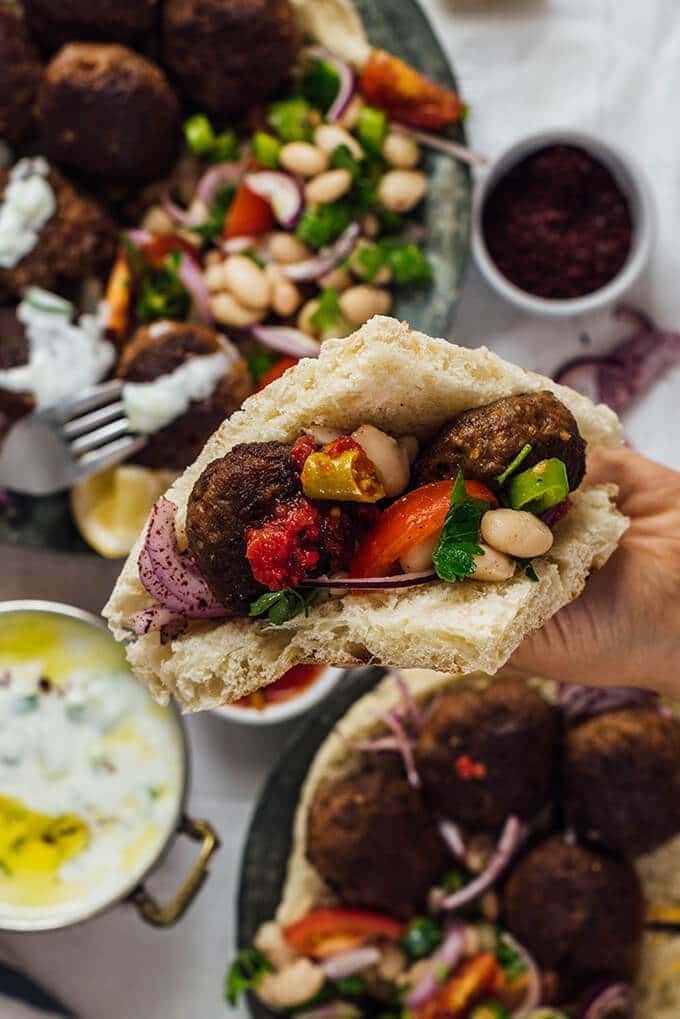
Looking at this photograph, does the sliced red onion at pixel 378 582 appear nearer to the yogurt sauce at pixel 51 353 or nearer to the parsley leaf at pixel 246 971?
the yogurt sauce at pixel 51 353

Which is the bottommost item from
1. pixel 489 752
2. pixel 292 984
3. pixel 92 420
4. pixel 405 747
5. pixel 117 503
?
pixel 292 984

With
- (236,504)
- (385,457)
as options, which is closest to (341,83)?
(385,457)

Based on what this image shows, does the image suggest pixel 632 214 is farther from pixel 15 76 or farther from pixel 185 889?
pixel 185 889

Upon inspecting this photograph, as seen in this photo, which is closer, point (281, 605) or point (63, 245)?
point (281, 605)

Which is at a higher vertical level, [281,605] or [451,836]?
[281,605]

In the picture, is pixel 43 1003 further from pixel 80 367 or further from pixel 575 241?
pixel 575 241

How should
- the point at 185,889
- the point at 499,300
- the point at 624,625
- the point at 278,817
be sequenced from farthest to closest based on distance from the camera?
the point at 499,300 → the point at 278,817 → the point at 185,889 → the point at 624,625

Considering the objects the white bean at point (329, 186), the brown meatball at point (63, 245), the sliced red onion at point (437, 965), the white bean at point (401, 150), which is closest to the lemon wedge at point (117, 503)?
the brown meatball at point (63, 245)
